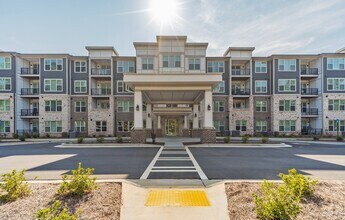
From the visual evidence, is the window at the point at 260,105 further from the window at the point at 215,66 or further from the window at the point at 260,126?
the window at the point at 215,66

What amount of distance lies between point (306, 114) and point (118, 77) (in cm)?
3189

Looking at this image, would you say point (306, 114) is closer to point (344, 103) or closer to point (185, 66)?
point (344, 103)

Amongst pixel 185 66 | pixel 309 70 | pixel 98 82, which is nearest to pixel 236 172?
pixel 185 66

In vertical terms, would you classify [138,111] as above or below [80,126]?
above

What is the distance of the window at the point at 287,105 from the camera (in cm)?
3024

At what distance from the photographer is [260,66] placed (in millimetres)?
31328

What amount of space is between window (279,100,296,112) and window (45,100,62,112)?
35831 millimetres

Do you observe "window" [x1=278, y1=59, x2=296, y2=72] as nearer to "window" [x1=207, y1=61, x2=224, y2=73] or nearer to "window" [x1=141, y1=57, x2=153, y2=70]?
"window" [x1=207, y1=61, x2=224, y2=73]

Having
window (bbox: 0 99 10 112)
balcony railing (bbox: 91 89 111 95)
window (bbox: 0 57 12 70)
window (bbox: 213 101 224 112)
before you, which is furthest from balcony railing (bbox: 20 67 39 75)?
window (bbox: 213 101 224 112)

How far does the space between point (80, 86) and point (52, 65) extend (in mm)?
5311

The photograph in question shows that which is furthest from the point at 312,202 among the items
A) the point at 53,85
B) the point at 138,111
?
the point at 53,85

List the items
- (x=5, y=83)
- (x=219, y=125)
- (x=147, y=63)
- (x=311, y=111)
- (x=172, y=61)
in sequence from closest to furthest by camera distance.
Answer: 1. (x=172, y=61)
2. (x=147, y=63)
3. (x=5, y=83)
4. (x=311, y=111)
5. (x=219, y=125)

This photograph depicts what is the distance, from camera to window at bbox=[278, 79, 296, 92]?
30.5 m

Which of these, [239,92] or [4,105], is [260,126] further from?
[4,105]
